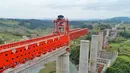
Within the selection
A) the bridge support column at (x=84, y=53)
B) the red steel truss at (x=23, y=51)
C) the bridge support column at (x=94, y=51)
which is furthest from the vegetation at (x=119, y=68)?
the red steel truss at (x=23, y=51)

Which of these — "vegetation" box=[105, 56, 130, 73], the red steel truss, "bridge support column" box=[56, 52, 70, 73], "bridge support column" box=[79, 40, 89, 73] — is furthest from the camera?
"vegetation" box=[105, 56, 130, 73]

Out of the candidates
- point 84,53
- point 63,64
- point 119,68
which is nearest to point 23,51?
point 63,64

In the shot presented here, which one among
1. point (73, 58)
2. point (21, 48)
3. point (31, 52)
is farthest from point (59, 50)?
point (73, 58)

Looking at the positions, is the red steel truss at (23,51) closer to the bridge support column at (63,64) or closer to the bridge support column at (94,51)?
the bridge support column at (63,64)

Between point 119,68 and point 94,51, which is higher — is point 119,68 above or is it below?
below

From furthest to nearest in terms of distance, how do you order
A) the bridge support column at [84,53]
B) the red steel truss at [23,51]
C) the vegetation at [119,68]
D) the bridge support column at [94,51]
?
the vegetation at [119,68] → the bridge support column at [94,51] → the bridge support column at [84,53] → the red steel truss at [23,51]

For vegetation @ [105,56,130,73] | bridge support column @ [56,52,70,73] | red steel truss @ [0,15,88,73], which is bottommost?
vegetation @ [105,56,130,73]

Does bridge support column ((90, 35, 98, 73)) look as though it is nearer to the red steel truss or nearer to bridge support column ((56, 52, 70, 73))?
bridge support column ((56, 52, 70, 73))

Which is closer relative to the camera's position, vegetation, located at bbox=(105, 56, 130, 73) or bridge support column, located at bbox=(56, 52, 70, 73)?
bridge support column, located at bbox=(56, 52, 70, 73)

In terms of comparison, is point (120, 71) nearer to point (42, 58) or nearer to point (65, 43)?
point (65, 43)

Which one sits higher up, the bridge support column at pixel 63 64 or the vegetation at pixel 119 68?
the bridge support column at pixel 63 64

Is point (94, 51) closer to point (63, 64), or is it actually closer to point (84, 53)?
point (84, 53)

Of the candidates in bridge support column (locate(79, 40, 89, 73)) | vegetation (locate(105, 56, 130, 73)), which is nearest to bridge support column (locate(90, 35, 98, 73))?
vegetation (locate(105, 56, 130, 73))
